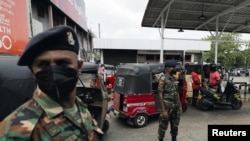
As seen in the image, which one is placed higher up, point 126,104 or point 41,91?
→ point 41,91

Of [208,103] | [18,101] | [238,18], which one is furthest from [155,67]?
[238,18]

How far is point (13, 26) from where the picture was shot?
18.4ft

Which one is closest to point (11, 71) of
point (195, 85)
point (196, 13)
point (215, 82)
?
point (195, 85)

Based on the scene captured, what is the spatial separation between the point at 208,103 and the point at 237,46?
36793 mm

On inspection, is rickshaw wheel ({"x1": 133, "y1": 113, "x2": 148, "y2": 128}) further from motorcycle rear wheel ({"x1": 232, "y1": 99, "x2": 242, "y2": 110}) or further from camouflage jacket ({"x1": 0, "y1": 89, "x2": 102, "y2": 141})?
camouflage jacket ({"x1": 0, "y1": 89, "x2": 102, "y2": 141})

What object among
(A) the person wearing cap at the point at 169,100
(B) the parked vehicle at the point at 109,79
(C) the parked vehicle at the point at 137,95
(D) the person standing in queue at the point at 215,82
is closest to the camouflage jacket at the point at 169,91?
(A) the person wearing cap at the point at 169,100

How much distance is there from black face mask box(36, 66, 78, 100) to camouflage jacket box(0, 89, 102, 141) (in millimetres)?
46

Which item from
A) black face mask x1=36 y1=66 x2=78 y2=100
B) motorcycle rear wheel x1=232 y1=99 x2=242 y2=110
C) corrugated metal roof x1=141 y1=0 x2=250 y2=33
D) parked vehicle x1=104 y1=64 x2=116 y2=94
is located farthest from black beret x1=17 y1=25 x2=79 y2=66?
parked vehicle x1=104 y1=64 x2=116 y2=94

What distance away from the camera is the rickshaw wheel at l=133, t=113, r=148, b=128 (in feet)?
20.0

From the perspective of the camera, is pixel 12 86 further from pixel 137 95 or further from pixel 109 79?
pixel 109 79

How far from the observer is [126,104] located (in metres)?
6.01

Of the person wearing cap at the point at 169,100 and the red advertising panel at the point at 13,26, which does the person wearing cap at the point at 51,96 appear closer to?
the person wearing cap at the point at 169,100

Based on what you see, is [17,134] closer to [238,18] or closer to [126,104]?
[126,104]

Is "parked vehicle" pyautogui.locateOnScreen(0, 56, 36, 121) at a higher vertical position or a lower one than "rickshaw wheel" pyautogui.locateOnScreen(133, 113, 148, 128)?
higher
